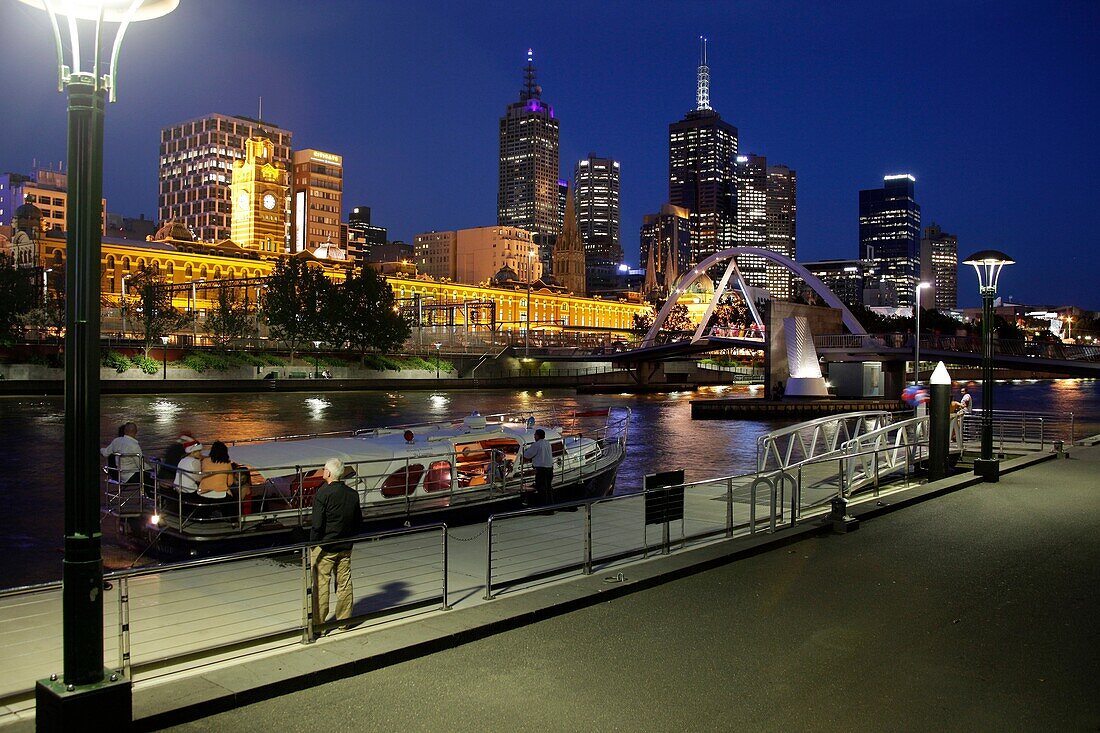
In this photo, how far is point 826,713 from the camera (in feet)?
23.3

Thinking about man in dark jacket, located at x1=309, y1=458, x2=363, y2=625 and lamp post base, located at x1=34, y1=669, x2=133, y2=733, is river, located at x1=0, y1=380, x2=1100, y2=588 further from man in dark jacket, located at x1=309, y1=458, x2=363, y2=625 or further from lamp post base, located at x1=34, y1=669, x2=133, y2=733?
lamp post base, located at x1=34, y1=669, x2=133, y2=733

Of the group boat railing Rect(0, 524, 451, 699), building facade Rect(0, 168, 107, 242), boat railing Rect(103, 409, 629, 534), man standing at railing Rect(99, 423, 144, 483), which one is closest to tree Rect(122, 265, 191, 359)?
man standing at railing Rect(99, 423, 144, 483)

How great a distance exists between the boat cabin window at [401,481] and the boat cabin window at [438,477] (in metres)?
0.20

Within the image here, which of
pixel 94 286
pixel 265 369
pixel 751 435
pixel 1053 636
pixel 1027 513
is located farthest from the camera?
pixel 265 369

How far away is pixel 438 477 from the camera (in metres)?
17.4

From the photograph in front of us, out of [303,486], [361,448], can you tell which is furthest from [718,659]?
[361,448]

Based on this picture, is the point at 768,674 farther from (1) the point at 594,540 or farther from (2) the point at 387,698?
(1) the point at 594,540

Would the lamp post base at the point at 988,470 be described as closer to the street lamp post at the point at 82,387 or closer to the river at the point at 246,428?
the river at the point at 246,428

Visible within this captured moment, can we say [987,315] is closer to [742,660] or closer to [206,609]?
[742,660]

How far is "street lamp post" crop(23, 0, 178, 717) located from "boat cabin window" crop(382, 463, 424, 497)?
9.68 metres

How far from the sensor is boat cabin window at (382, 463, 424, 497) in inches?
635

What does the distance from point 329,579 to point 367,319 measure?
310ft

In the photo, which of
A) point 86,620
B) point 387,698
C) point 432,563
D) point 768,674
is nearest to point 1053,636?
point 768,674

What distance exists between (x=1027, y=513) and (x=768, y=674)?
35.1 feet
